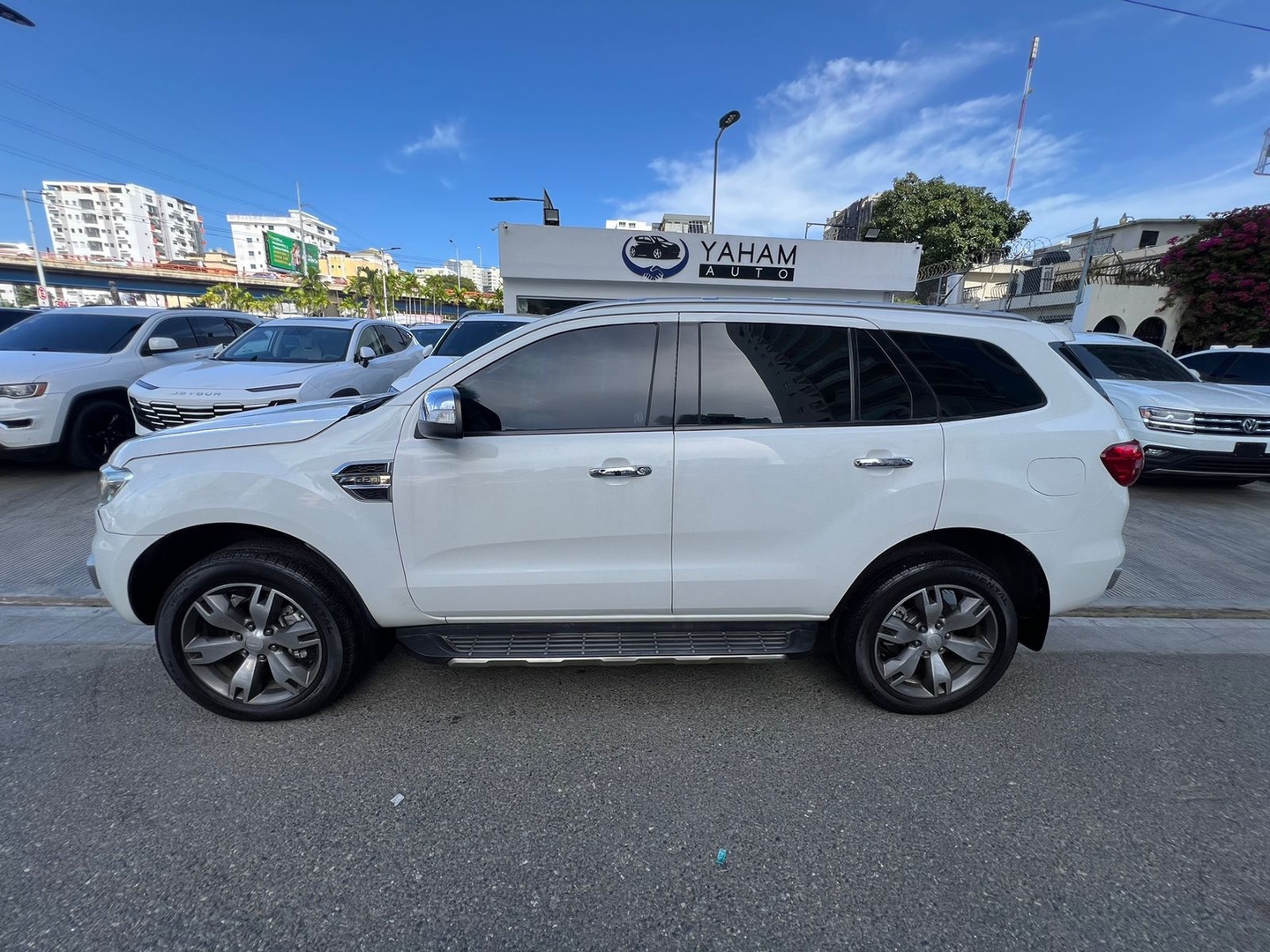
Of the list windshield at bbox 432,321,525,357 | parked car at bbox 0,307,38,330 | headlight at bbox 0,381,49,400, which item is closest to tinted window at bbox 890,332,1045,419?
windshield at bbox 432,321,525,357

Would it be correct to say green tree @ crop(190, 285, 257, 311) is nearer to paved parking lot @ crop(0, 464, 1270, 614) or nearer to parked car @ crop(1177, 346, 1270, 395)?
paved parking lot @ crop(0, 464, 1270, 614)

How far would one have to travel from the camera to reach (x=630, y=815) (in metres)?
2.16

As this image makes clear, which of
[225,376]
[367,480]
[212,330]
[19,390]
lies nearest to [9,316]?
[212,330]

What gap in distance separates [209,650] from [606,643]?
169 cm

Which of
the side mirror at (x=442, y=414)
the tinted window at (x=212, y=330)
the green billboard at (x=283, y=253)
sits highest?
the green billboard at (x=283, y=253)

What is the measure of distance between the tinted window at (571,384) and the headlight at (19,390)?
20.2ft

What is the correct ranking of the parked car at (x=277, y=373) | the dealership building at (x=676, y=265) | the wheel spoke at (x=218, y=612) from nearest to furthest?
the wheel spoke at (x=218, y=612), the parked car at (x=277, y=373), the dealership building at (x=676, y=265)

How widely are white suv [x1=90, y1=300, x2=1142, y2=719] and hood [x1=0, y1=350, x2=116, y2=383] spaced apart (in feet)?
16.5

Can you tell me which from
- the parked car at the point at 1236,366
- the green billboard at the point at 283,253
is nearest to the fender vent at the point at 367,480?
the parked car at the point at 1236,366

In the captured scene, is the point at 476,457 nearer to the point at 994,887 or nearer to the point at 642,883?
the point at 642,883

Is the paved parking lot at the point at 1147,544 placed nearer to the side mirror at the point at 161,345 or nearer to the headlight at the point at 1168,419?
the headlight at the point at 1168,419

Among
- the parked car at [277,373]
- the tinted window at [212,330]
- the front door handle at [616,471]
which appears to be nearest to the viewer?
the front door handle at [616,471]

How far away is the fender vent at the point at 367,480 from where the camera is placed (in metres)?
2.39

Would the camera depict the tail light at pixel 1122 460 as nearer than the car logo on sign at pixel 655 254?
Yes
